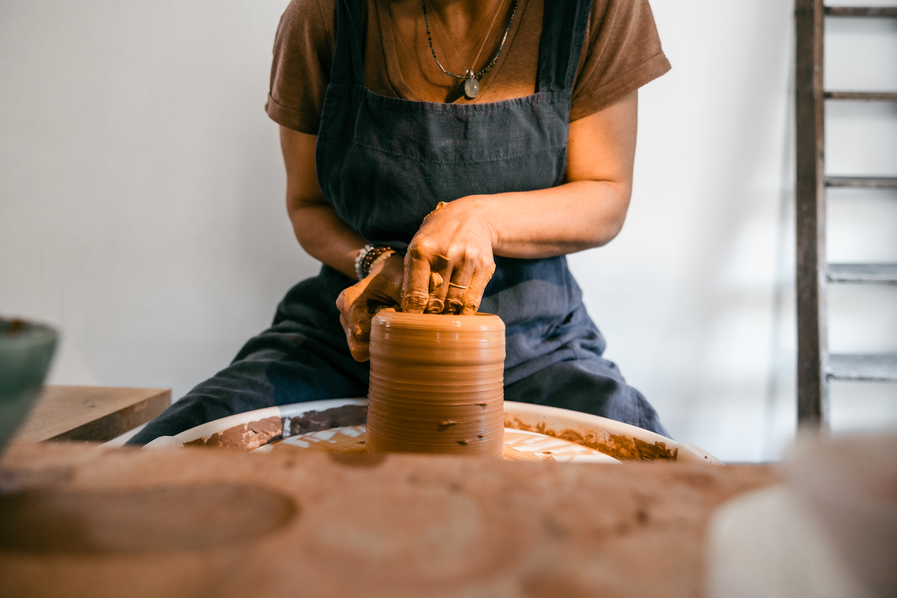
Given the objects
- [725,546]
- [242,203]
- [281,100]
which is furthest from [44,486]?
[242,203]

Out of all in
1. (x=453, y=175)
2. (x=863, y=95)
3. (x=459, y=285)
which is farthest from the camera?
(x=863, y=95)

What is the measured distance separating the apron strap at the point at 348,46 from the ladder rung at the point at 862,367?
1.50 m

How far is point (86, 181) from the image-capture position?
1.60 m

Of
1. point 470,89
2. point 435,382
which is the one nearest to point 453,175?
point 470,89

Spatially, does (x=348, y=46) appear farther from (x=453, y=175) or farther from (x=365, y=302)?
(x=365, y=302)

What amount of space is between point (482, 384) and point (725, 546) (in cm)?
41

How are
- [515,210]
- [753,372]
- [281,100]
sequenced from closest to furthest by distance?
1. [515,210]
2. [281,100]
3. [753,372]

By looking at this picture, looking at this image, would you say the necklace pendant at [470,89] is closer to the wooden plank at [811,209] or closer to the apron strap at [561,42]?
the apron strap at [561,42]

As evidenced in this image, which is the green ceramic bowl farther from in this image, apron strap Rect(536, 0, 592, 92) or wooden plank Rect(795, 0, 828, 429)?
wooden plank Rect(795, 0, 828, 429)

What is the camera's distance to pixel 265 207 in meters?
1.59

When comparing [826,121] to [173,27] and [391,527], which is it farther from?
[173,27]

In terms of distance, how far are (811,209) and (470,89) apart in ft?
3.81

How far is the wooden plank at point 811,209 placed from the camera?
4.72 ft

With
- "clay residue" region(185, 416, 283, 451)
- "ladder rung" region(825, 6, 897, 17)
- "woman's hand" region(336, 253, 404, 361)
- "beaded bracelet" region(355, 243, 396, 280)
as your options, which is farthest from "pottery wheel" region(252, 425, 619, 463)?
"ladder rung" region(825, 6, 897, 17)
